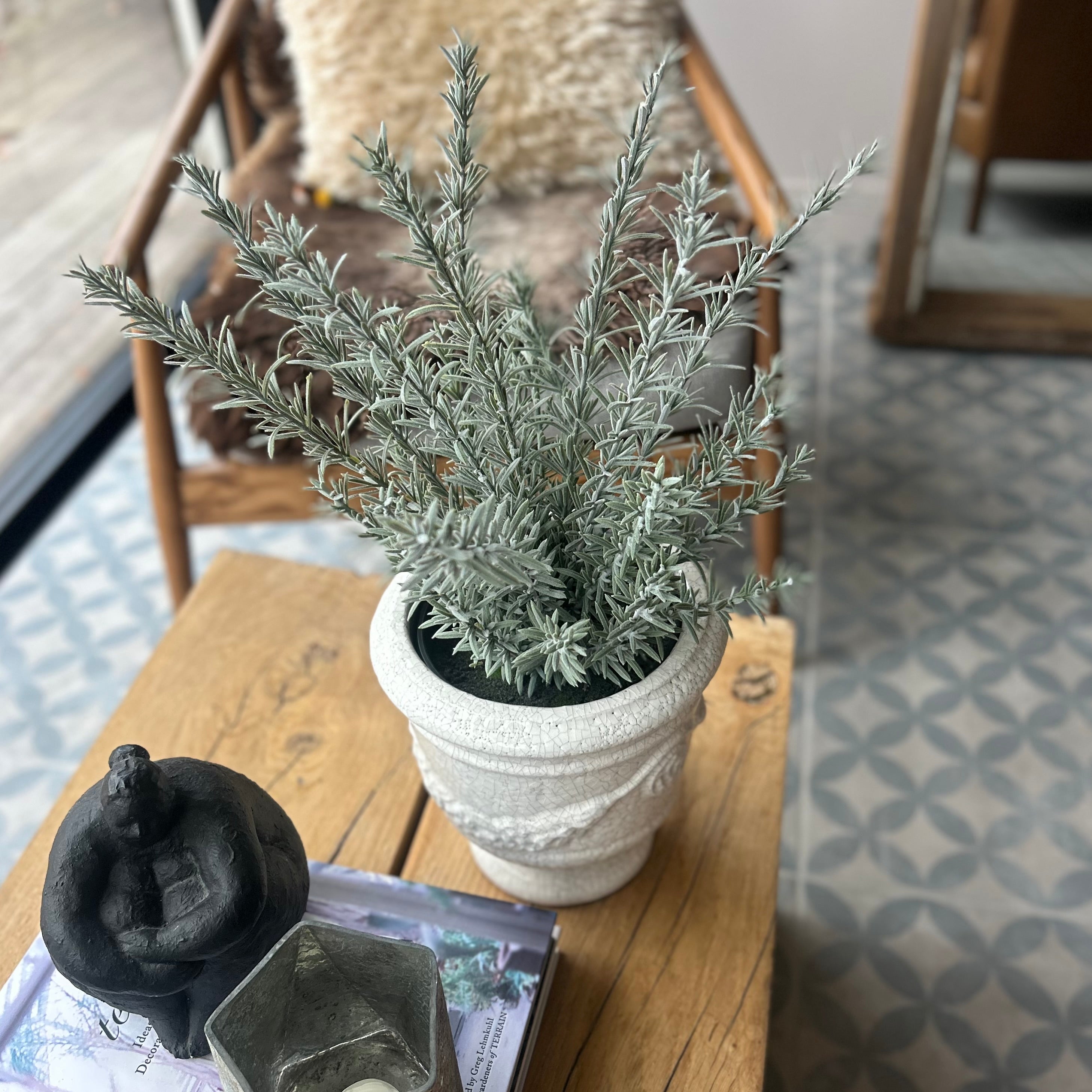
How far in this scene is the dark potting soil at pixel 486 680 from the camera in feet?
2.03

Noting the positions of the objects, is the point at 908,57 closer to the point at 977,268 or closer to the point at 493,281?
the point at 977,268

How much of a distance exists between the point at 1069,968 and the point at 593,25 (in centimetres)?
131

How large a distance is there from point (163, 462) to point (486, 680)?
2.69ft

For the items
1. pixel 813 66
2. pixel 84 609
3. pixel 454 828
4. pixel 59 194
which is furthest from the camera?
pixel 813 66

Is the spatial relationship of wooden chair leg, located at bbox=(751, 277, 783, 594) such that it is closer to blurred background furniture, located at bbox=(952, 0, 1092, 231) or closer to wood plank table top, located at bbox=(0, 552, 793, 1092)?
wood plank table top, located at bbox=(0, 552, 793, 1092)

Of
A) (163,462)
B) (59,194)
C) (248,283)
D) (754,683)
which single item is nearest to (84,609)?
(163,462)

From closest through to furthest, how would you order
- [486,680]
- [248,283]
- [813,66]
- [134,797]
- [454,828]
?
[134,797]
[486,680]
[454,828]
[248,283]
[813,66]

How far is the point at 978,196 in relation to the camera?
2152 millimetres

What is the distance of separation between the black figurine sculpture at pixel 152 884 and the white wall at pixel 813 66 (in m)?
1.99

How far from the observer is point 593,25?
1.47 meters

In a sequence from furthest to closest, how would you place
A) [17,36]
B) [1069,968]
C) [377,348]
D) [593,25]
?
[17,36]
[593,25]
[1069,968]
[377,348]

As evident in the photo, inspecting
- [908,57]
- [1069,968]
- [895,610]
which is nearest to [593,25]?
[895,610]

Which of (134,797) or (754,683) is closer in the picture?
(134,797)

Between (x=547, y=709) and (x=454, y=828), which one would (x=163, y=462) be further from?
(x=547, y=709)
